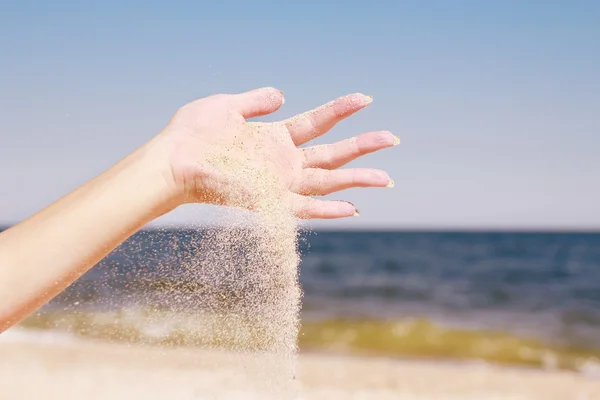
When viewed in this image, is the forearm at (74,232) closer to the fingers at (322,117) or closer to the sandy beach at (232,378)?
the fingers at (322,117)

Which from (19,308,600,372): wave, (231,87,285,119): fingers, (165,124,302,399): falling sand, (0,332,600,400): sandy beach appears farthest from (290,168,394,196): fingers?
(19,308,600,372): wave

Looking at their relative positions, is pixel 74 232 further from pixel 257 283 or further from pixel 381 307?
pixel 381 307

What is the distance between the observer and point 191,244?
8.45 feet

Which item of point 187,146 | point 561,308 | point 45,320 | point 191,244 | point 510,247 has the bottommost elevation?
point 510,247

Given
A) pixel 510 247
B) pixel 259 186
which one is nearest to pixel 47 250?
pixel 259 186

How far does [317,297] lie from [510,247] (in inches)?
953

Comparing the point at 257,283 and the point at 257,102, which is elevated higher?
the point at 257,102

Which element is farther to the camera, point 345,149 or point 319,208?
point 345,149

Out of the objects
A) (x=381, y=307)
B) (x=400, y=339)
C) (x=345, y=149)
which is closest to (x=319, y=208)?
(x=345, y=149)

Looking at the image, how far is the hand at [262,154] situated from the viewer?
204 cm

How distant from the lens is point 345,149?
2.32 metres

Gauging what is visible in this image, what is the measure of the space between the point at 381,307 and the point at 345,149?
502 inches

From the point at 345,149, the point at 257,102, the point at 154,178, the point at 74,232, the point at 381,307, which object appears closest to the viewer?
the point at 74,232

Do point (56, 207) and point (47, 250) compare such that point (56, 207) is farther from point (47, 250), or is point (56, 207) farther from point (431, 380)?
point (431, 380)
